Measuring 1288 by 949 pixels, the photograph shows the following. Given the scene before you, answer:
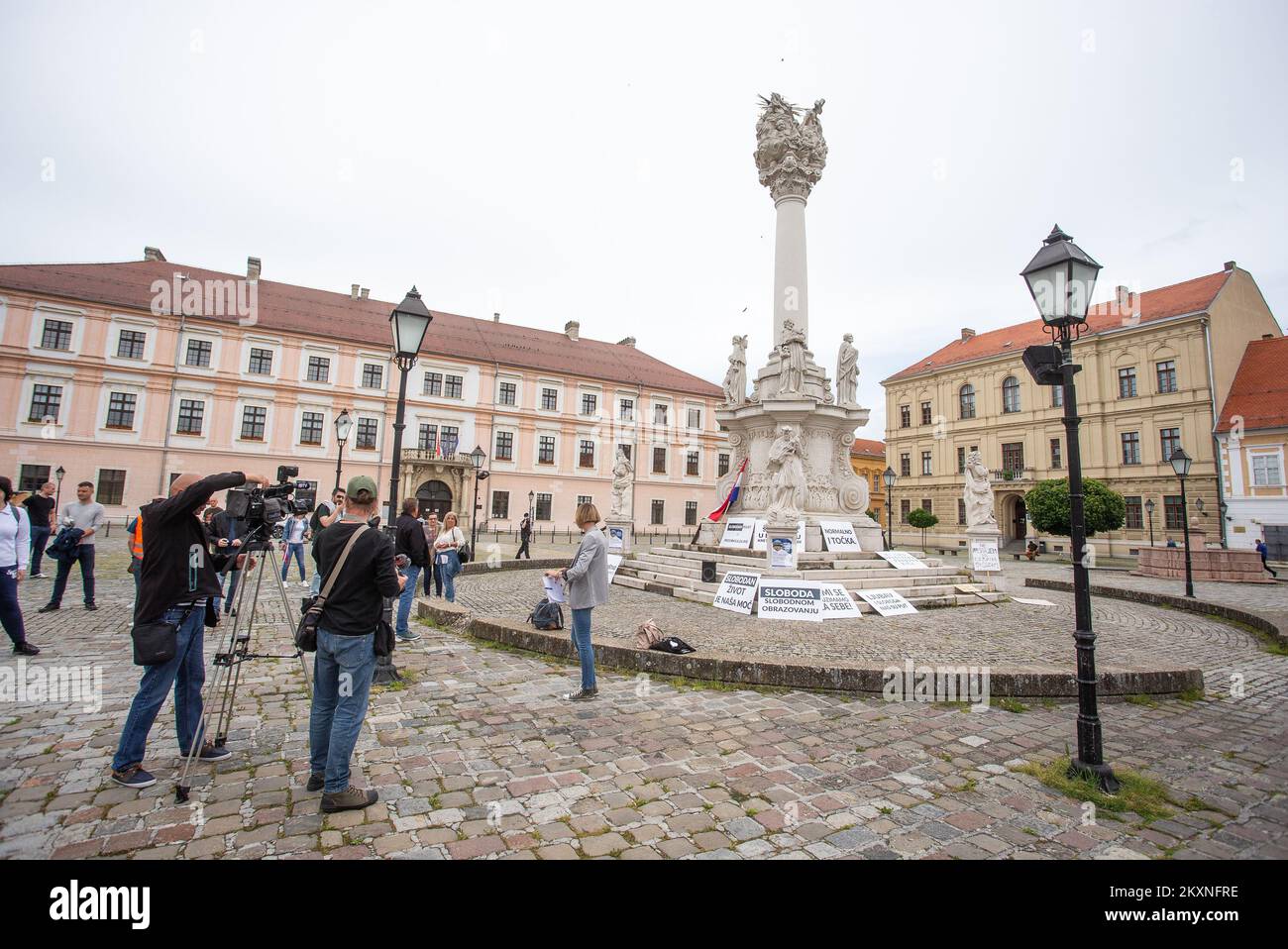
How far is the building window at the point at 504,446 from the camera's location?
41875mm

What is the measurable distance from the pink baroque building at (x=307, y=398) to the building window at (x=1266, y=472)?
3191cm

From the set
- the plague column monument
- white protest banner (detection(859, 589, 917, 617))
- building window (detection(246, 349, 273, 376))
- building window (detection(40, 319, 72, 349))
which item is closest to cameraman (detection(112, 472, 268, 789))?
white protest banner (detection(859, 589, 917, 617))

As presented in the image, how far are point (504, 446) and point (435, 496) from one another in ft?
19.7

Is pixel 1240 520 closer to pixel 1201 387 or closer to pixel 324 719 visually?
pixel 1201 387

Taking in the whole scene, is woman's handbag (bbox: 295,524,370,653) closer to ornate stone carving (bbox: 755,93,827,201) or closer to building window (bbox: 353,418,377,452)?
ornate stone carving (bbox: 755,93,827,201)

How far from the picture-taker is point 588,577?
576cm

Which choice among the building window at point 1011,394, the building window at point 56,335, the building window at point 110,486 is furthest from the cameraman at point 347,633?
the building window at point 1011,394

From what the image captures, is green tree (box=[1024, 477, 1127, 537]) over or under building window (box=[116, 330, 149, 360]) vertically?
under

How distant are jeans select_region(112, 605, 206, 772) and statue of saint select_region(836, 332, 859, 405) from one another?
1403 centimetres

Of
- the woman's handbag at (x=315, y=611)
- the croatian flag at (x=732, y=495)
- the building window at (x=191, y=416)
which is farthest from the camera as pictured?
the building window at (x=191, y=416)

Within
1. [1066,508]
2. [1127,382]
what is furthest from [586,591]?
[1127,382]

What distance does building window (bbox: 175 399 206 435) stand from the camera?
3462 centimetres

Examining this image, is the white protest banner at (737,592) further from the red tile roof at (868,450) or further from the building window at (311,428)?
the red tile roof at (868,450)
